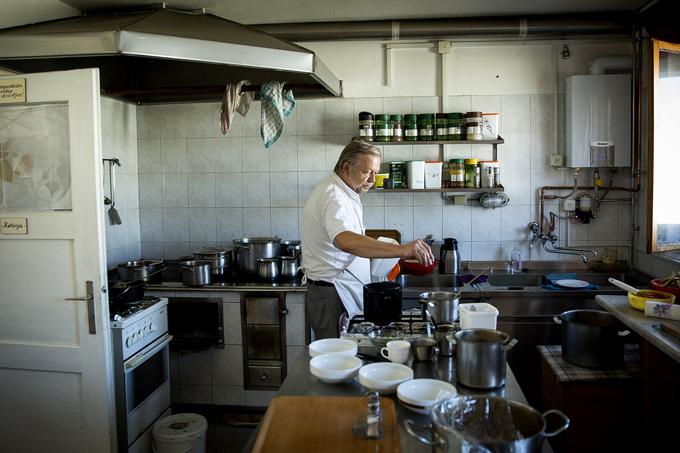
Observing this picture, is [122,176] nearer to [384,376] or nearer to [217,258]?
[217,258]

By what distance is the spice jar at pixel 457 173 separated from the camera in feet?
12.9

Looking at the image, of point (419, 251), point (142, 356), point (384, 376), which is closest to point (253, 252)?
point (142, 356)

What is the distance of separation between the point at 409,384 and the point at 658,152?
97.3 inches

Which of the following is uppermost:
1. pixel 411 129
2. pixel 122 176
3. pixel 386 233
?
pixel 411 129

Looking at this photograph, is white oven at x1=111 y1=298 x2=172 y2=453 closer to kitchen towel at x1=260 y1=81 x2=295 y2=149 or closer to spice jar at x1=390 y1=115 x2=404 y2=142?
kitchen towel at x1=260 y1=81 x2=295 y2=149

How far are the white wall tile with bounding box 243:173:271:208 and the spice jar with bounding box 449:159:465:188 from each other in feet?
4.42

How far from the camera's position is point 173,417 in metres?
3.14

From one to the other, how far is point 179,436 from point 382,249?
4.99 ft

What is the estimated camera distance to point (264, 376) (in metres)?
3.71

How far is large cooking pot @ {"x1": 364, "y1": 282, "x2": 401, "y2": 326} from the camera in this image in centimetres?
229

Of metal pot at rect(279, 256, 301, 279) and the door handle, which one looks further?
metal pot at rect(279, 256, 301, 279)

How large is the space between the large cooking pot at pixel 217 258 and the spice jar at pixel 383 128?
1305mm

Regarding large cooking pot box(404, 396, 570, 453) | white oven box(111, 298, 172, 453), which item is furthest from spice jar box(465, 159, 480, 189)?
large cooking pot box(404, 396, 570, 453)

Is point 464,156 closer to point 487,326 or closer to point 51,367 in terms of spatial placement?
point 487,326
